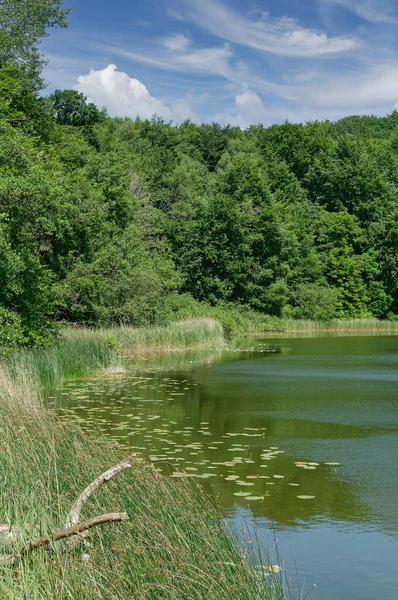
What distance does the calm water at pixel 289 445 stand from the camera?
670 centimetres

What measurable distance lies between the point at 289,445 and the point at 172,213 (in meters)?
37.6

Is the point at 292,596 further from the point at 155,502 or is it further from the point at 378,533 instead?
the point at 378,533

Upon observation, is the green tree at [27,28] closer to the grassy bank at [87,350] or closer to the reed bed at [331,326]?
the grassy bank at [87,350]

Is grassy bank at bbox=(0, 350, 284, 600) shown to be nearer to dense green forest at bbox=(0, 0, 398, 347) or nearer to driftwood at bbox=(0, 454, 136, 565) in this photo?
driftwood at bbox=(0, 454, 136, 565)

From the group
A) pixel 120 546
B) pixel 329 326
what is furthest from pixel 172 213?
pixel 120 546

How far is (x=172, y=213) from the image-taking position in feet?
157

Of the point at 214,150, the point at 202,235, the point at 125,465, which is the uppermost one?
the point at 214,150

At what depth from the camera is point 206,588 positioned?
14.4 ft

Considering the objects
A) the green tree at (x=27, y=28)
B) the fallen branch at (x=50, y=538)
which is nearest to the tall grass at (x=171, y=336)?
the green tree at (x=27, y=28)

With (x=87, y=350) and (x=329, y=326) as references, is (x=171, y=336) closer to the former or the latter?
(x=87, y=350)

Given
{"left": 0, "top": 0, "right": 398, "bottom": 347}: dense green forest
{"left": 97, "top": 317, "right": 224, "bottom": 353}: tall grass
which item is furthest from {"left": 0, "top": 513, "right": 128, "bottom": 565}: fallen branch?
{"left": 97, "top": 317, "right": 224, "bottom": 353}: tall grass

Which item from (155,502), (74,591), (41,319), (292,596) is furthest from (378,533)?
(41,319)

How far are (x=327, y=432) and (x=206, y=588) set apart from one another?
834 centimetres

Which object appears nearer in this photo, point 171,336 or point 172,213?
point 171,336
